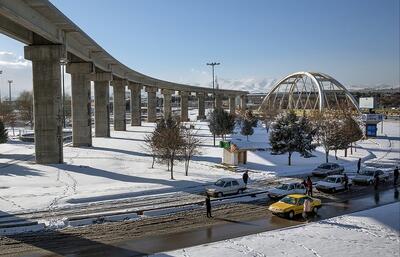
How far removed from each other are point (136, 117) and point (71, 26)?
6083 cm

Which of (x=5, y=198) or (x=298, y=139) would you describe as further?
(x=298, y=139)

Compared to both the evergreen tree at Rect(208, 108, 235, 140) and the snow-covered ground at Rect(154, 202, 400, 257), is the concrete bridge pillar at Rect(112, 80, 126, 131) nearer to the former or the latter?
the evergreen tree at Rect(208, 108, 235, 140)

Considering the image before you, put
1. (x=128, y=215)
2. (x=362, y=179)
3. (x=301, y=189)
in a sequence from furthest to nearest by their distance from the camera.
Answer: (x=362, y=179) < (x=301, y=189) < (x=128, y=215)

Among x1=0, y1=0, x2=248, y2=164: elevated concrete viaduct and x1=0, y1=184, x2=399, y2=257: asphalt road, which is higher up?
x1=0, y1=0, x2=248, y2=164: elevated concrete viaduct

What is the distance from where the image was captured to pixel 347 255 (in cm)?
1477

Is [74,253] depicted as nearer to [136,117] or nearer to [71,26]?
[71,26]

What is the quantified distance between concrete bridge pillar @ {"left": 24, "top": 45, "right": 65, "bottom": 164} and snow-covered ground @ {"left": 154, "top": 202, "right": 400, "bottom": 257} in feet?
85.8

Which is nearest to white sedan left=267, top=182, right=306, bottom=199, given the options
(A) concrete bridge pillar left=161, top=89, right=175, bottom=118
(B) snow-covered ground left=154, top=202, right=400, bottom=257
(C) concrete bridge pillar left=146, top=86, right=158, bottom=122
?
(B) snow-covered ground left=154, top=202, right=400, bottom=257

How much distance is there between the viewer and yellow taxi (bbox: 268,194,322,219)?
21.6 m

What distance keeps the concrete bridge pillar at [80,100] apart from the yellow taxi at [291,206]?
36147 mm

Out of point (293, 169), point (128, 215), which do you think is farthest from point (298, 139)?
point (128, 215)

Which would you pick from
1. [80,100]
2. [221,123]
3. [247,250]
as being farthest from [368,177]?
[80,100]

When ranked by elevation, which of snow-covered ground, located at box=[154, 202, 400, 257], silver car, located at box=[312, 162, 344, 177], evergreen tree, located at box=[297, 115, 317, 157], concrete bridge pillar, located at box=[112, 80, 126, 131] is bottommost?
silver car, located at box=[312, 162, 344, 177]

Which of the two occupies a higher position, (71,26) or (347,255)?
(71,26)
